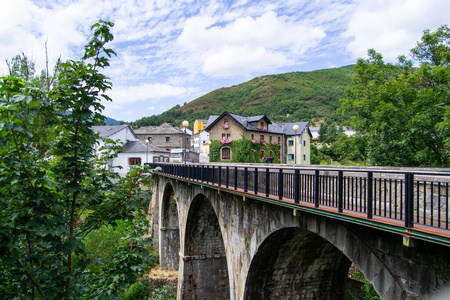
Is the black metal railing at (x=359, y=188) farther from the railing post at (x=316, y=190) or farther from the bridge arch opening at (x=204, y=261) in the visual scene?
the bridge arch opening at (x=204, y=261)

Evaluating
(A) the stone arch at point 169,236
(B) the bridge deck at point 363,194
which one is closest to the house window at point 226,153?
(A) the stone arch at point 169,236

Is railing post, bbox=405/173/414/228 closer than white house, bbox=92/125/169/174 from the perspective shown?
Yes

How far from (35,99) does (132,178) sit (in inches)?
72.3

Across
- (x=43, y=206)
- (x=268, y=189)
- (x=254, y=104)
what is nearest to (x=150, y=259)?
(x=43, y=206)

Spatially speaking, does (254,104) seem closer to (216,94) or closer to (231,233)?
(216,94)

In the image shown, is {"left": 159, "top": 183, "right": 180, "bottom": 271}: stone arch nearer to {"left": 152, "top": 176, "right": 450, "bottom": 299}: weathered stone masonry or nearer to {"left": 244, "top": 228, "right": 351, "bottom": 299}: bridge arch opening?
{"left": 152, "top": 176, "right": 450, "bottom": 299}: weathered stone masonry

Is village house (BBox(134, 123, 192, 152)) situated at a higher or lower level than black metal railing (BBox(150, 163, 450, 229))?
higher

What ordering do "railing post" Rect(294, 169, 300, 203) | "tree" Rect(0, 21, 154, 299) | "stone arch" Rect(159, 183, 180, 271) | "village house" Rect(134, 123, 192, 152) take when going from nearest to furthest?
"tree" Rect(0, 21, 154, 299) < "railing post" Rect(294, 169, 300, 203) < "stone arch" Rect(159, 183, 180, 271) < "village house" Rect(134, 123, 192, 152)

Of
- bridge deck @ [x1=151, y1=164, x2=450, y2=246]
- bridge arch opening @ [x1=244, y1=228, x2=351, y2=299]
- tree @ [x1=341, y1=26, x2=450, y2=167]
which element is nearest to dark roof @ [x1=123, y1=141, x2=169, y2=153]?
tree @ [x1=341, y1=26, x2=450, y2=167]

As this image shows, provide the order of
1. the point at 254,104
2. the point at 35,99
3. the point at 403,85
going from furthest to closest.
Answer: the point at 254,104
the point at 403,85
the point at 35,99

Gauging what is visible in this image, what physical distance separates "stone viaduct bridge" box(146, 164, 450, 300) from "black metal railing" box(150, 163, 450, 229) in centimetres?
2

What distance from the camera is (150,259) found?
227 inches

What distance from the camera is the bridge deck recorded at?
4809mm

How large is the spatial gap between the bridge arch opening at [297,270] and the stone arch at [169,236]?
1931cm
